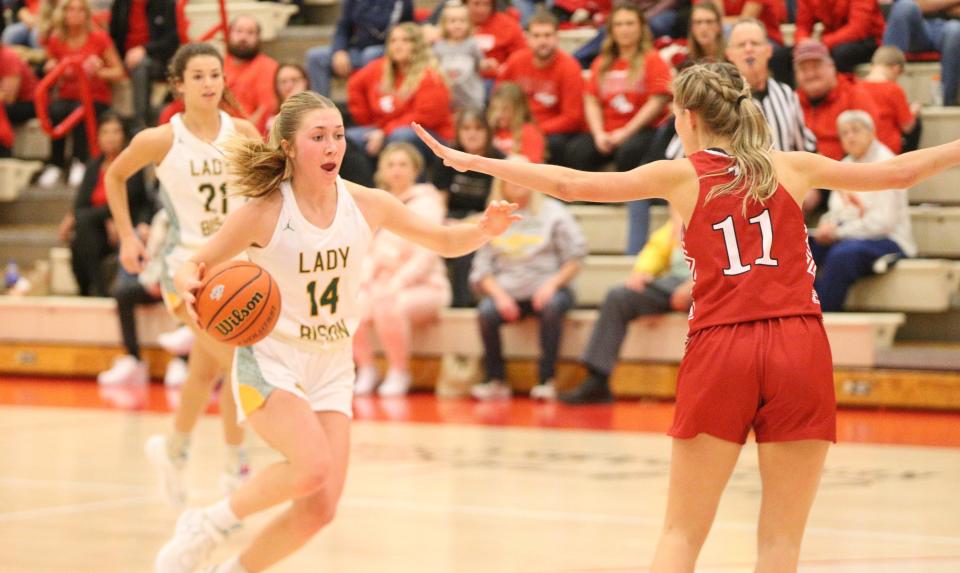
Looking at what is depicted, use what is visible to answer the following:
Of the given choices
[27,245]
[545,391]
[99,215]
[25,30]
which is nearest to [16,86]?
[25,30]

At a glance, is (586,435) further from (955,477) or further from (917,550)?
(917,550)

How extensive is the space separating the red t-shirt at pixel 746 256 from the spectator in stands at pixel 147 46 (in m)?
9.66

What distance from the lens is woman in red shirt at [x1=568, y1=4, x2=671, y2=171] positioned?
10.5 m

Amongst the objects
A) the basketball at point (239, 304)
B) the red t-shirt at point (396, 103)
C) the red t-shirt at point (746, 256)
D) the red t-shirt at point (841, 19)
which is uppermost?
the red t-shirt at point (841, 19)

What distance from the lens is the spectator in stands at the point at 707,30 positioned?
964 centimetres

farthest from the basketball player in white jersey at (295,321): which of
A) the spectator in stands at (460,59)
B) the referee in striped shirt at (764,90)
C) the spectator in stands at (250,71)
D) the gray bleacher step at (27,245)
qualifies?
the gray bleacher step at (27,245)

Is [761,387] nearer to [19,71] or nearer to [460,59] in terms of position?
[460,59]

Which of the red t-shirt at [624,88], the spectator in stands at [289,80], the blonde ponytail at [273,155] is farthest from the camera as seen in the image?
the spectator in stands at [289,80]

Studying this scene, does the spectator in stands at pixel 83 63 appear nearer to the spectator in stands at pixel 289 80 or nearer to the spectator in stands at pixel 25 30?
the spectator in stands at pixel 25 30

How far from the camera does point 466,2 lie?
39.6 feet

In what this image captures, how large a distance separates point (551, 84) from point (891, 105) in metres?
2.48

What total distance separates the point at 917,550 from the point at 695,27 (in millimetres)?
4840

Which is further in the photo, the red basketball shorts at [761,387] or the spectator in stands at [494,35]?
the spectator in stands at [494,35]

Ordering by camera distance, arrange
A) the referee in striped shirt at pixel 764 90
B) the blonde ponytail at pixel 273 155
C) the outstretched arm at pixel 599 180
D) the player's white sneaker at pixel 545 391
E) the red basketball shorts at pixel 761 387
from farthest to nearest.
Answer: the player's white sneaker at pixel 545 391 < the referee in striped shirt at pixel 764 90 < the blonde ponytail at pixel 273 155 < the outstretched arm at pixel 599 180 < the red basketball shorts at pixel 761 387
